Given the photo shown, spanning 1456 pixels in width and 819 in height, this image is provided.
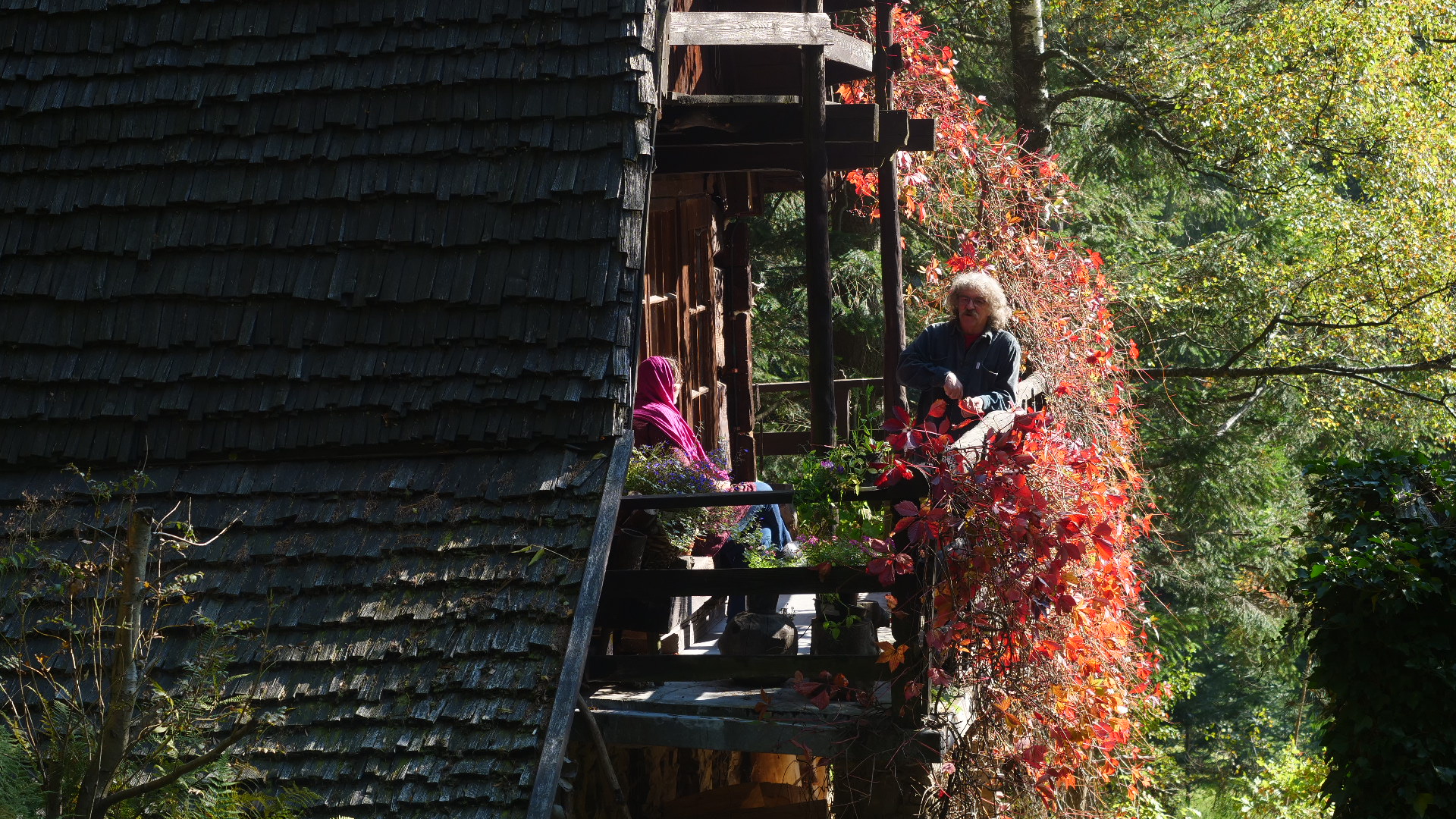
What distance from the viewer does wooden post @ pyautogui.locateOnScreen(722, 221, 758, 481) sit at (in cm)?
956

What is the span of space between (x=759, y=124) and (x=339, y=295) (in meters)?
2.61

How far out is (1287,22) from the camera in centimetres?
1206

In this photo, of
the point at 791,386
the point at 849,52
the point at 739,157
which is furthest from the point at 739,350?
the point at 849,52

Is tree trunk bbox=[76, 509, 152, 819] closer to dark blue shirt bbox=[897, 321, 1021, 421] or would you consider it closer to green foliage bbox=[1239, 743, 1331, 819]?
dark blue shirt bbox=[897, 321, 1021, 421]

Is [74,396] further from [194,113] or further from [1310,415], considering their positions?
[1310,415]

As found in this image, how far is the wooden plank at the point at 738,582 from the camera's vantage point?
4.81 meters

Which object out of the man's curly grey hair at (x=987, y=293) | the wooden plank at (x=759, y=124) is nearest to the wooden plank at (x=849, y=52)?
the wooden plank at (x=759, y=124)

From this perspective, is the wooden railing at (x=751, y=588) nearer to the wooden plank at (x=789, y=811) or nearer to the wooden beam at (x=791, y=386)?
the wooden plank at (x=789, y=811)

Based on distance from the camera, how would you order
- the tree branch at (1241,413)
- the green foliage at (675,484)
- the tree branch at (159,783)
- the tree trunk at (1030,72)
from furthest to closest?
the tree branch at (1241,413) < the tree trunk at (1030,72) < the green foliage at (675,484) < the tree branch at (159,783)

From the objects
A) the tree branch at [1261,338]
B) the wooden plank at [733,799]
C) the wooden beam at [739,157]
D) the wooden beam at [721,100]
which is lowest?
the wooden plank at [733,799]

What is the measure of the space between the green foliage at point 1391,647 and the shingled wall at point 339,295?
2.92 metres

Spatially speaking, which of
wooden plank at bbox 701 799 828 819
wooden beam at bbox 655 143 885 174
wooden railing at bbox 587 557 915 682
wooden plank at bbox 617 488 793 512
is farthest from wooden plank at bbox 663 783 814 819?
wooden beam at bbox 655 143 885 174

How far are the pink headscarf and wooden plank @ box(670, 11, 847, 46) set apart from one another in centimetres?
165

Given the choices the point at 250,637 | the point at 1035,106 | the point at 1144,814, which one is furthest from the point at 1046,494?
the point at 1035,106
